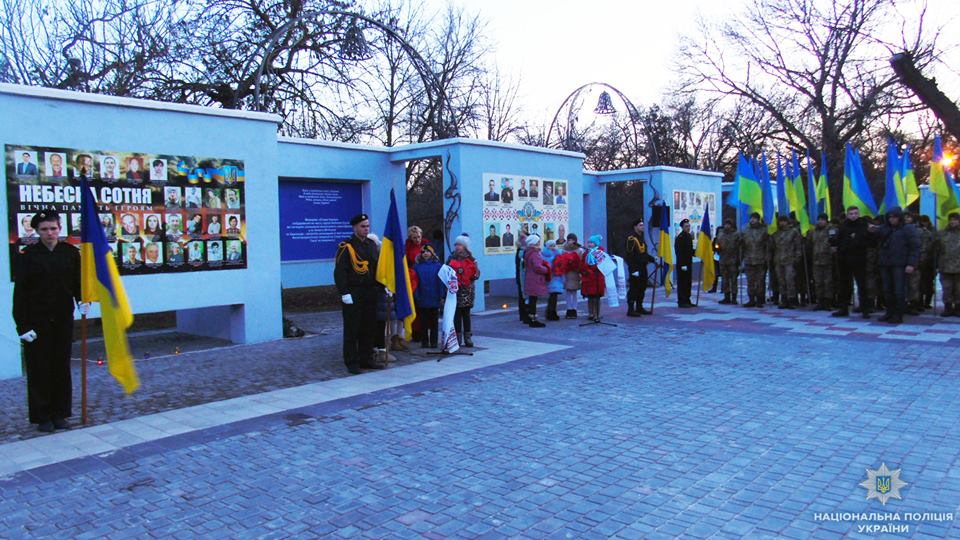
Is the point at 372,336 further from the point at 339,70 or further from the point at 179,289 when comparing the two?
the point at 339,70

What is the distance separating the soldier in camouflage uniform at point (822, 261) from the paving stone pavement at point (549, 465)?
5.94 meters

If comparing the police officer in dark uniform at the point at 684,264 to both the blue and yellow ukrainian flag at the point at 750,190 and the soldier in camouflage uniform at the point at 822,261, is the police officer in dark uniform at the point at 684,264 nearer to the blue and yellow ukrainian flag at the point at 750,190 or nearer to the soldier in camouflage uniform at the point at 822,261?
the blue and yellow ukrainian flag at the point at 750,190

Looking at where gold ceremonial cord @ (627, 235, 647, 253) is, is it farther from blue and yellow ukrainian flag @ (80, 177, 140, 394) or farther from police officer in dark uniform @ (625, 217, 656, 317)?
blue and yellow ukrainian flag @ (80, 177, 140, 394)

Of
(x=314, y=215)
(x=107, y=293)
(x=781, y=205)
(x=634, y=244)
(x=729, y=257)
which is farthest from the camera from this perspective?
(x=781, y=205)

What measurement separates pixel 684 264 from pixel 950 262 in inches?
191

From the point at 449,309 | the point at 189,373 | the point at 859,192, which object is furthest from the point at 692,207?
the point at 189,373

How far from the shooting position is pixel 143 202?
9859 millimetres

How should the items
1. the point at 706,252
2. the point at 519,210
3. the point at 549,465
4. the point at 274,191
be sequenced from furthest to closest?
1. the point at 706,252
2. the point at 519,210
3. the point at 274,191
4. the point at 549,465

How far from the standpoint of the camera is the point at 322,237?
46.7 ft

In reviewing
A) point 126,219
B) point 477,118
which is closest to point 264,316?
point 126,219

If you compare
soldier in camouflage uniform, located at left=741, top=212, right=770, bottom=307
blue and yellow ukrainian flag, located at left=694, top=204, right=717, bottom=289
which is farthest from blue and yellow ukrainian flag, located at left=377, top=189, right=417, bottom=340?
blue and yellow ukrainian flag, located at left=694, top=204, right=717, bottom=289

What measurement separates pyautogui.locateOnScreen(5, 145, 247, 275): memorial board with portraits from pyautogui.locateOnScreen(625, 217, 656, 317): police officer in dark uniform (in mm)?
7282

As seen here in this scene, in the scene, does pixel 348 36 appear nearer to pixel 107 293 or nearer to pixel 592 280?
pixel 592 280

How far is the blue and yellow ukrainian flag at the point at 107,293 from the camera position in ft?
21.2
